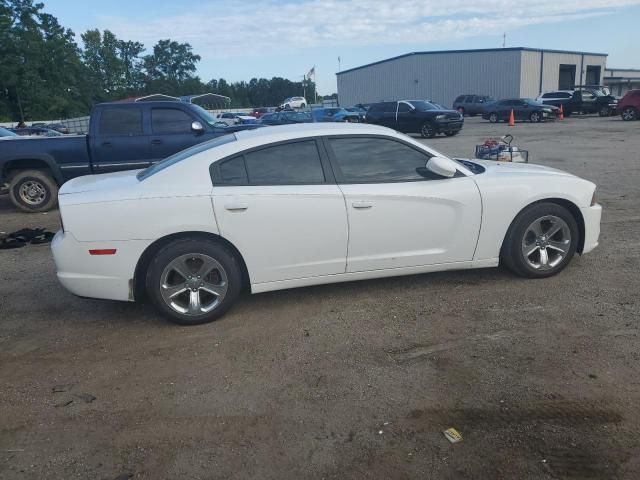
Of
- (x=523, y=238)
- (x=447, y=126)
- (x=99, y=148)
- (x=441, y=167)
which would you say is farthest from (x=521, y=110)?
(x=441, y=167)

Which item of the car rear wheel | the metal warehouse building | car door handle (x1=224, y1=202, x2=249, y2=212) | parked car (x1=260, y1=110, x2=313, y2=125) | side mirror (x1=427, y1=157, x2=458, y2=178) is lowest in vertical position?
the car rear wheel

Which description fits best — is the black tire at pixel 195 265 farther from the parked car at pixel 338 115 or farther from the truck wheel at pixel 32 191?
the parked car at pixel 338 115

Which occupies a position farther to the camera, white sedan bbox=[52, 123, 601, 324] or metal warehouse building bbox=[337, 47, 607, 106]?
metal warehouse building bbox=[337, 47, 607, 106]

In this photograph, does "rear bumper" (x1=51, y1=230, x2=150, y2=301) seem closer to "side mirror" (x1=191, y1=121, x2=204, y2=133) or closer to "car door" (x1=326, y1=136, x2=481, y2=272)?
"car door" (x1=326, y1=136, x2=481, y2=272)

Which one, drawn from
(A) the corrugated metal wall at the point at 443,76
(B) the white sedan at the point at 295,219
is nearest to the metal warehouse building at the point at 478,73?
(A) the corrugated metal wall at the point at 443,76

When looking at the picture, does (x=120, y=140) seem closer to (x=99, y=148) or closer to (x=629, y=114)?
(x=99, y=148)

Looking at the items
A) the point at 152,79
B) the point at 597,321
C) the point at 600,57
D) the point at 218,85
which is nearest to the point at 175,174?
the point at 597,321

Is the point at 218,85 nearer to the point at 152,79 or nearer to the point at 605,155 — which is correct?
the point at 152,79

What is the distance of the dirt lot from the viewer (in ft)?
8.85

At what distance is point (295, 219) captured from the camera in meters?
4.31

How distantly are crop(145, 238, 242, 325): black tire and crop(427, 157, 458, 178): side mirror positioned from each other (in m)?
1.78

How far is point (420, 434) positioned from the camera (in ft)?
9.39

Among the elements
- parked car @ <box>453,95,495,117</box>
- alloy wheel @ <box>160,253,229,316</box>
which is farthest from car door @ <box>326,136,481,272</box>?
parked car @ <box>453,95,495,117</box>

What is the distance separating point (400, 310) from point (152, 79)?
121m
